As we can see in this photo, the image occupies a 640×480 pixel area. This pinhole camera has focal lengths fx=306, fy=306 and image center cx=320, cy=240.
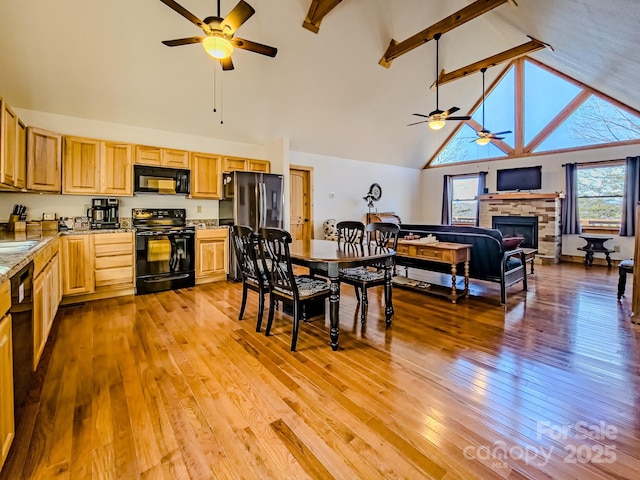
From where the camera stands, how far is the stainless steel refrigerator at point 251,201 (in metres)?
4.95

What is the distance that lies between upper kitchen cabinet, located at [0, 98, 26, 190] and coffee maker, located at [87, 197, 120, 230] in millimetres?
901

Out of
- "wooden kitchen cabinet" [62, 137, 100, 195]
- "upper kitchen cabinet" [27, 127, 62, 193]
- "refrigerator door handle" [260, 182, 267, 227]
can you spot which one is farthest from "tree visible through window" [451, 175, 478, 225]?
"upper kitchen cabinet" [27, 127, 62, 193]

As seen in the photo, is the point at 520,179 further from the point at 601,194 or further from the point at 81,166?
the point at 81,166

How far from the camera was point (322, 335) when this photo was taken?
110 inches

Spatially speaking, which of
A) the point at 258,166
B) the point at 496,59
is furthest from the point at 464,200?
the point at 258,166

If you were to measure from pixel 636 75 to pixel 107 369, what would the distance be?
675cm

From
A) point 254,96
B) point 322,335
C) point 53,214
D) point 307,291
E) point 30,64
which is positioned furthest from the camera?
point 254,96

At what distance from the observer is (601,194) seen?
6527 millimetres

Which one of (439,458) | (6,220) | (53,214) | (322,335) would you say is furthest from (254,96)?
(439,458)

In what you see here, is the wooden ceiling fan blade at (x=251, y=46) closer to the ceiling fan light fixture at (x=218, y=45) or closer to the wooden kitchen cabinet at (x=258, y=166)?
the ceiling fan light fixture at (x=218, y=45)

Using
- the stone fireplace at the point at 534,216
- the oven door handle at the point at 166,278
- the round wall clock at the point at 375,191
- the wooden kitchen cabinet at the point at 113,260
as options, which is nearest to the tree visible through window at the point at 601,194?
the stone fireplace at the point at 534,216

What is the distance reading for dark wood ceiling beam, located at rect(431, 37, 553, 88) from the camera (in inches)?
198

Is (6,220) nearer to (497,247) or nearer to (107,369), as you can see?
(107,369)

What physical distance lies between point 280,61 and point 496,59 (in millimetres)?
3875
